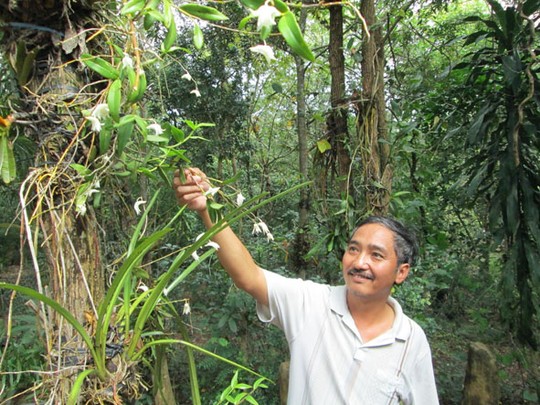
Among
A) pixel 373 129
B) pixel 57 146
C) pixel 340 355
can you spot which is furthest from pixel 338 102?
pixel 57 146

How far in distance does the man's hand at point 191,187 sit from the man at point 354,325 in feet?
0.32

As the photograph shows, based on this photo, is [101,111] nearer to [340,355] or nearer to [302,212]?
[340,355]

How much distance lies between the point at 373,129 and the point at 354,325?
1.15 metres

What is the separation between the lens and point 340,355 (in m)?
1.24

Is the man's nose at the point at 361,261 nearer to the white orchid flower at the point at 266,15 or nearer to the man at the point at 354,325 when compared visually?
the man at the point at 354,325

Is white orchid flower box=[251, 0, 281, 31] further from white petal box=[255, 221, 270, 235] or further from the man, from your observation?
the man

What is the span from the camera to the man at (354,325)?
1206 mm

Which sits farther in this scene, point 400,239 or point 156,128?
point 400,239

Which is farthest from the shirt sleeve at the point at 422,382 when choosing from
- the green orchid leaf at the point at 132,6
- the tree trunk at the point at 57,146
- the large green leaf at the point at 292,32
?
the green orchid leaf at the point at 132,6

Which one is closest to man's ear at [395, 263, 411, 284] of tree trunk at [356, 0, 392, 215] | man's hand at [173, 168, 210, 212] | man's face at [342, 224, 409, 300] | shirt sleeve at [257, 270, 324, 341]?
man's face at [342, 224, 409, 300]

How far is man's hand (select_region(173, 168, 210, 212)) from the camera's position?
1008 mm

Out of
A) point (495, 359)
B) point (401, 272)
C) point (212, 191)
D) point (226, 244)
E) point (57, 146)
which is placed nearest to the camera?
point (57, 146)

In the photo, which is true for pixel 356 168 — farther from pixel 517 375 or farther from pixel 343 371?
pixel 517 375

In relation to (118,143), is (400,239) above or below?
below
